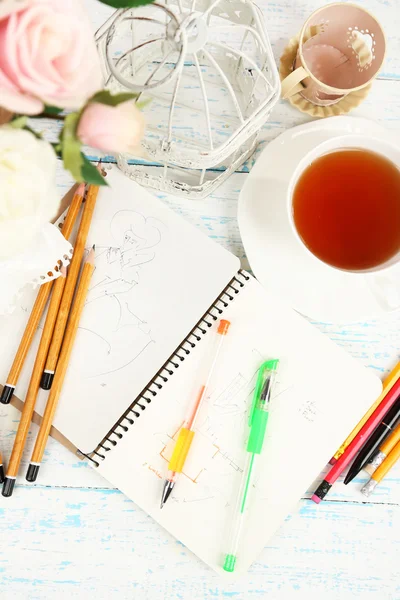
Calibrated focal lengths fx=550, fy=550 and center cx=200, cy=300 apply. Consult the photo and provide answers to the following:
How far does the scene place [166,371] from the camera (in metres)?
0.65

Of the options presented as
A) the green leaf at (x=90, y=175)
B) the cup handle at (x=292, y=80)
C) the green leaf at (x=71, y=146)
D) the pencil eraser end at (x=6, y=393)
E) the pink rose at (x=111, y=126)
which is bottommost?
the pencil eraser end at (x=6, y=393)

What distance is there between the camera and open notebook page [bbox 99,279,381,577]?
2.06 ft

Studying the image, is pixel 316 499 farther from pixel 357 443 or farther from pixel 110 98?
pixel 110 98

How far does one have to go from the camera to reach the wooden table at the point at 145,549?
2.10ft

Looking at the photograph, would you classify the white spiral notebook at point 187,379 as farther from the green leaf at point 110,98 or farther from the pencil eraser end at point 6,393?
the green leaf at point 110,98

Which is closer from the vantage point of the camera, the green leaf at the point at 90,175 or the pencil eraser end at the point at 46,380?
the green leaf at the point at 90,175

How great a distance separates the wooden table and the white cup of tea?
0.33 ft

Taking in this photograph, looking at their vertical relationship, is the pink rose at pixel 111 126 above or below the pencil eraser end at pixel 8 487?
above

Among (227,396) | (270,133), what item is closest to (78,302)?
(227,396)

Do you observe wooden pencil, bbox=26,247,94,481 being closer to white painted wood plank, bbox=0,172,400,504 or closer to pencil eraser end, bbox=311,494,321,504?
white painted wood plank, bbox=0,172,400,504

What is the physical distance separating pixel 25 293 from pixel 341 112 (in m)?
0.43

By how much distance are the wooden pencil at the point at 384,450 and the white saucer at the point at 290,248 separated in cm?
15

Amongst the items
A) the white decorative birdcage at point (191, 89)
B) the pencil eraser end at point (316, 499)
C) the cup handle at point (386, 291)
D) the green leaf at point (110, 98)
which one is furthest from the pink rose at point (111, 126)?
the pencil eraser end at point (316, 499)

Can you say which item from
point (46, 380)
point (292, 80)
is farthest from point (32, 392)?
point (292, 80)
